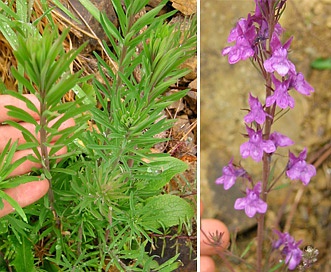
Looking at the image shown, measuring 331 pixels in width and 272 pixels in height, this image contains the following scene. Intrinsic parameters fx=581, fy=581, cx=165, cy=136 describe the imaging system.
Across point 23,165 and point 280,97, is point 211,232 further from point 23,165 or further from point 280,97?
point 23,165

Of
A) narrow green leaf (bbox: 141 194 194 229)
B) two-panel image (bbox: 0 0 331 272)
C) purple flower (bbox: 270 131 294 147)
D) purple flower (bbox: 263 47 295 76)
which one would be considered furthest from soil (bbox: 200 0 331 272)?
purple flower (bbox: 263 47 295 76)

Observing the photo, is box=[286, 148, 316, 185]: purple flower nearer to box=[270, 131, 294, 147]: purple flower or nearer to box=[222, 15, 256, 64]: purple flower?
box=[270, 131, 294, 147]: purple flower

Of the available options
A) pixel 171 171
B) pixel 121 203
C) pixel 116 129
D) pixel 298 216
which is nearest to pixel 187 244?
pixel 171 171

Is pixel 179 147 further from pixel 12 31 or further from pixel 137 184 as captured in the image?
pixel 12 31

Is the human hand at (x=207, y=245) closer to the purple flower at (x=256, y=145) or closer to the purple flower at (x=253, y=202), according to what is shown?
the purple flower at (x=253, y=202)

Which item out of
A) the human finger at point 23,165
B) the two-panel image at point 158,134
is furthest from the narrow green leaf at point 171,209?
the human finger at point 23,165

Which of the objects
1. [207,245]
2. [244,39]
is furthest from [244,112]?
[244,39]
